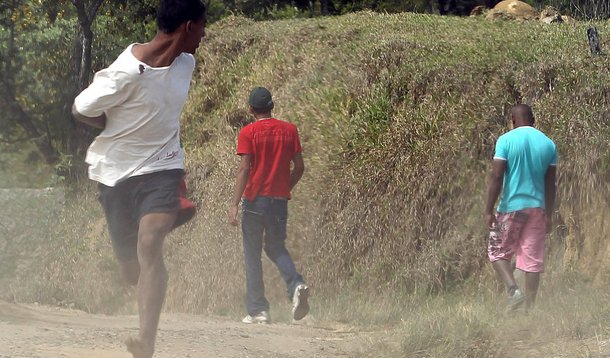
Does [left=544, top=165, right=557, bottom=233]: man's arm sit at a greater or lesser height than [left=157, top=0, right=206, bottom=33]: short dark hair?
lesser

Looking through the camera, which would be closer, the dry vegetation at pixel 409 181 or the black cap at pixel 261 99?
the black cap at pixel 261 99

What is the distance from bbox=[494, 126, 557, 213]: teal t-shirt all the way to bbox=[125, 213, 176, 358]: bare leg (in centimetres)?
338

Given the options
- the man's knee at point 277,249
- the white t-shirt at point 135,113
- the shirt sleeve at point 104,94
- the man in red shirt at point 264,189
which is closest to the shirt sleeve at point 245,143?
the man in red shirt at point 264,189

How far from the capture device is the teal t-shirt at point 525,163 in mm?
8109

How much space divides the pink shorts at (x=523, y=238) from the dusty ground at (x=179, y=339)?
1211mm

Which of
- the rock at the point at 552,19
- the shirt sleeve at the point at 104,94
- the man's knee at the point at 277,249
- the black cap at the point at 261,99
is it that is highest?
the rock at the point at 552,19

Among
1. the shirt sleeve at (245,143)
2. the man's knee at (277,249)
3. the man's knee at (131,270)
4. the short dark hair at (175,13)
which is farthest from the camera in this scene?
the man's knee at (277,249)

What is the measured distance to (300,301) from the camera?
28.2 feet

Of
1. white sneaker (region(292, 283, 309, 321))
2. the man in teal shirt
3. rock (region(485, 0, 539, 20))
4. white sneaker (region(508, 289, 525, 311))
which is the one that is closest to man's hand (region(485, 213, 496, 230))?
the man in teal shirt

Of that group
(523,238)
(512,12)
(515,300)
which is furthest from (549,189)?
(512,12)

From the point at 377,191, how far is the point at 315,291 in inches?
41.2

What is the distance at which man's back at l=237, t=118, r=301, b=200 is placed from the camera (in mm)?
8781

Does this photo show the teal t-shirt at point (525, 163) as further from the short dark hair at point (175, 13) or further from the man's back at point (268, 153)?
the short dark hair at point (175, 13)

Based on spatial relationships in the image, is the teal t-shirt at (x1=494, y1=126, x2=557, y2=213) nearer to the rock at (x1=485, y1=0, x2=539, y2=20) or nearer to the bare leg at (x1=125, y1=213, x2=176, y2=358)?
the bare leg at (x1=125, y1=213, x2=176, y2=358)
